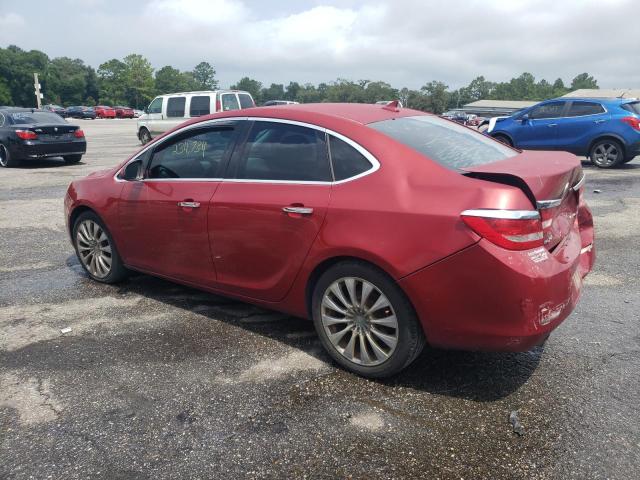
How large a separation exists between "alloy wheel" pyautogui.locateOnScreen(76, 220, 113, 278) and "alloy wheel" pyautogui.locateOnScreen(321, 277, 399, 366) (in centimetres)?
252

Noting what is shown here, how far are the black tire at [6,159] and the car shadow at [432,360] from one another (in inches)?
439

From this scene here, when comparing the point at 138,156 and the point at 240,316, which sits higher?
the point at 138,156

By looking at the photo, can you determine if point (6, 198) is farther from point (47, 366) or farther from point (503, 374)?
point (503, 374)

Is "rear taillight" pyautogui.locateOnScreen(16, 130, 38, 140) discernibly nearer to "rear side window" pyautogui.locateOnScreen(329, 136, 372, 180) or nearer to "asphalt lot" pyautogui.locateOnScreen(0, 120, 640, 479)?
"asphalt lot" pyautogui.locateOnScreen(0, 120, 640, 479)

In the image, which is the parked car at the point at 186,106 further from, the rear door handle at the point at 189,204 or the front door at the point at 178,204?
the rear door handle at the point at 189,204

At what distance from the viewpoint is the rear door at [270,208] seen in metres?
3.37

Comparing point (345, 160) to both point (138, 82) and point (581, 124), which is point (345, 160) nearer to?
point (581, 124)

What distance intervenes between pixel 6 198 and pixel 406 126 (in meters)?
8.57

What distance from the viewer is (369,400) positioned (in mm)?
3070

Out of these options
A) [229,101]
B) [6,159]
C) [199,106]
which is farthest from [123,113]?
[6,159]

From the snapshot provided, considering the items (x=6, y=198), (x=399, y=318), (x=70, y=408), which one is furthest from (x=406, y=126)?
(x=6, y=198)

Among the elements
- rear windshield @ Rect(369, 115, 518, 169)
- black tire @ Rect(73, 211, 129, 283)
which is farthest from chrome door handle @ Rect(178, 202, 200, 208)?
rear windshield @ Rect(369, 115, 518, 169)

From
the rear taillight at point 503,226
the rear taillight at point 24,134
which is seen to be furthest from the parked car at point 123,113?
the rear taillight at point 503,226

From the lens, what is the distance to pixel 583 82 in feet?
534
